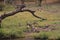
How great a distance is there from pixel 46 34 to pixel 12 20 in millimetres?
3778

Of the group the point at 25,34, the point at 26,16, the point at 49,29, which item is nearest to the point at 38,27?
the point at 49,29

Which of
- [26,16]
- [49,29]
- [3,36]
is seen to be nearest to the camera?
[3,36]

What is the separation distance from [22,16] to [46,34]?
16.6 feet

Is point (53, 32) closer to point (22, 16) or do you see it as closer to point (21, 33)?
point (21, 33)

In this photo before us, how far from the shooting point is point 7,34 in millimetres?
10383

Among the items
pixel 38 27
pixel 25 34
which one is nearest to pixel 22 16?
pixel 38 27

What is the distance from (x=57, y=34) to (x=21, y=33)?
1422 mm

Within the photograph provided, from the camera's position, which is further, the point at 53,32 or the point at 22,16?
the point at 22,16

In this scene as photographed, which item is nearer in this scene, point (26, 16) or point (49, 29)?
point (49, 29)

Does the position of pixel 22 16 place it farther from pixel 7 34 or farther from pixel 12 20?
pixel 7 34

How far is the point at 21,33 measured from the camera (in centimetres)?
1062

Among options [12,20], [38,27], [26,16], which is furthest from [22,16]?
[38,27]

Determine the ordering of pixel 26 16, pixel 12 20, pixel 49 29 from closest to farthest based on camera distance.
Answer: pixel 49 29 < pixel 12 20 < pixel 26 16

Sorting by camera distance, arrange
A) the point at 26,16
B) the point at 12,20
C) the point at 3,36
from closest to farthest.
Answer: the point at 3,36 < the point at 12,20 < the point at 26,16
